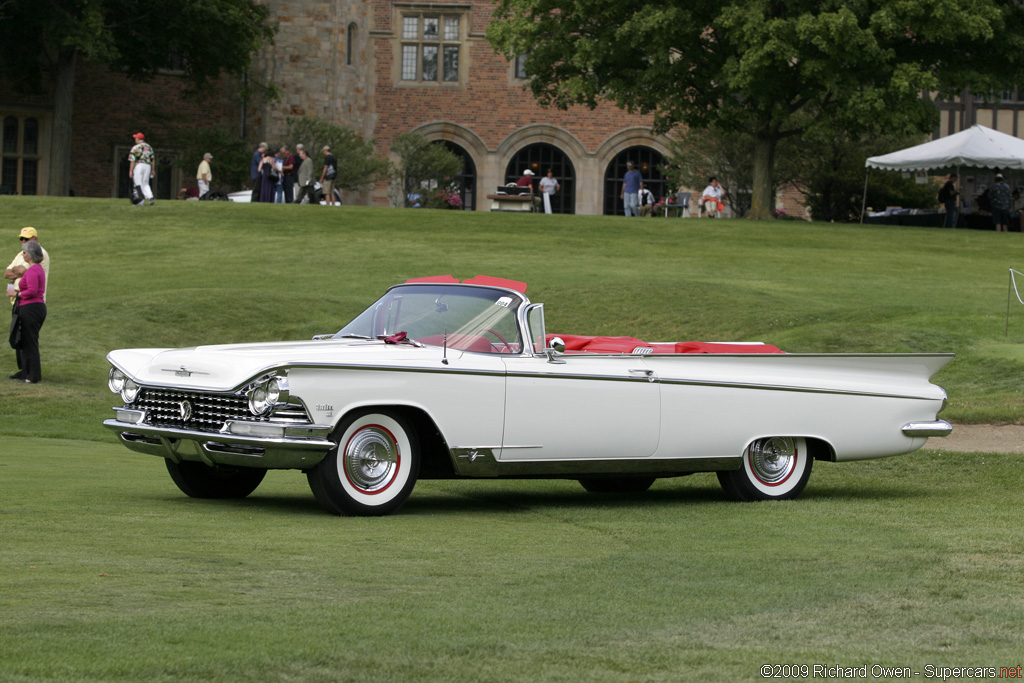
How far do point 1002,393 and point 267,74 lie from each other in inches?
1419

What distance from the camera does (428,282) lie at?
29.7 feet

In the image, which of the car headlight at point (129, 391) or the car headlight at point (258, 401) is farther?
the car headlight at point (129, 391)

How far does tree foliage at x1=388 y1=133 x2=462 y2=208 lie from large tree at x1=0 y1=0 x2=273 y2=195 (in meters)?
6.11

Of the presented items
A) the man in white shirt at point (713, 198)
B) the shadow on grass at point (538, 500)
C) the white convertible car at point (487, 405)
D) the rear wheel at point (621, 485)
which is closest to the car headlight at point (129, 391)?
the white convertible car at point (487, 405)

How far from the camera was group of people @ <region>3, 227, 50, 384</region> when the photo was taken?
54.7 ft

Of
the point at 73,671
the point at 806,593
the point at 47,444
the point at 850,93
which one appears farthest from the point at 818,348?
the point at 850,93

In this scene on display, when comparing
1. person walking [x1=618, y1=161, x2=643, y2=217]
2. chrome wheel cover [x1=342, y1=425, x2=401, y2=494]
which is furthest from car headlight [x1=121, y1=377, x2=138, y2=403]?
person walking [x1=618, y1=161, x2=643, y2=217]

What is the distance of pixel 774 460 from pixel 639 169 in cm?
4570

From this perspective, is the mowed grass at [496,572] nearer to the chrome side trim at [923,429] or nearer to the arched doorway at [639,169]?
the chrome side trim at [923,429]

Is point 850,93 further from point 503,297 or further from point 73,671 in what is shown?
point 73,671

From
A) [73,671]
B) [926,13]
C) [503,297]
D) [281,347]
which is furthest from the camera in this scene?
[926,13]

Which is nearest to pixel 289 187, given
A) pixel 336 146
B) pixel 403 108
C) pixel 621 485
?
pixel 336 146

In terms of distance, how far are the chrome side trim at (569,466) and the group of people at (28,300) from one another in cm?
1006

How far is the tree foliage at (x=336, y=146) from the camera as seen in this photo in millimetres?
45062
